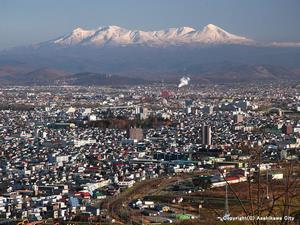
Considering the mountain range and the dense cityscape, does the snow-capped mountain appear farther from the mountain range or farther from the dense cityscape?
the dense cityscape

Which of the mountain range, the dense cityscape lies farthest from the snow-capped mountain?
the dense cityscape

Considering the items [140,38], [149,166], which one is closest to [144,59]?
[140,38]

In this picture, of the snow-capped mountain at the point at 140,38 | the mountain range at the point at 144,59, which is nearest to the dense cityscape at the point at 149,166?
the mountain range at the point at 144,59

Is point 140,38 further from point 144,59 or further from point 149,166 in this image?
point 149,166

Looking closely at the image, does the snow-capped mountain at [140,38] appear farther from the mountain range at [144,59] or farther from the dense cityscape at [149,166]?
the dense cityscape at [149,166]

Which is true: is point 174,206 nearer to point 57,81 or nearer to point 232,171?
point 232,171

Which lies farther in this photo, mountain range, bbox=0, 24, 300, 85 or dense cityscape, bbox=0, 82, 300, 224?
mountain range, bbox=0, 24, 300, 85

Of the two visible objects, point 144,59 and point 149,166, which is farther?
point 144,59
